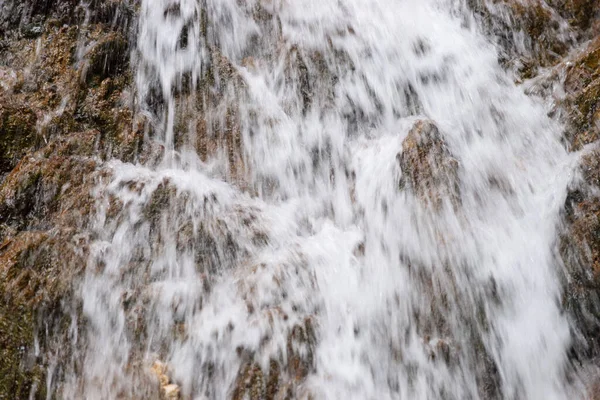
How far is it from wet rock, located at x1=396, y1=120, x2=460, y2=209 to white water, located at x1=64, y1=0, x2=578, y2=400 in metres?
0.11

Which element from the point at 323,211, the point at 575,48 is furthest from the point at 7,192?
the point at 575,48

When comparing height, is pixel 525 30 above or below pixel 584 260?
above

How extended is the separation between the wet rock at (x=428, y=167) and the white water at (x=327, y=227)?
4.5 inches

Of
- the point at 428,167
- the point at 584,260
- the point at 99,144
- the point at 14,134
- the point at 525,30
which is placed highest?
the point at 525,30

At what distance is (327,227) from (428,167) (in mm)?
1116

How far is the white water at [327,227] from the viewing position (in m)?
3.96

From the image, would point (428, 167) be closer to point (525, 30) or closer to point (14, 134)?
point (525, 30)

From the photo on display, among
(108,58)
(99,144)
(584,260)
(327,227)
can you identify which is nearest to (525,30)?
(584,260)

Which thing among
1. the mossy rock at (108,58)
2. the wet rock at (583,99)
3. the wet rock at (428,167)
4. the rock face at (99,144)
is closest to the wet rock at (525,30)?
the rock face at (99,144)

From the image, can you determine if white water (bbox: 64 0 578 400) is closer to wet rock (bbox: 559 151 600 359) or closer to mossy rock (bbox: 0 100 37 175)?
wet rock (bbox: 559 151 600 359)

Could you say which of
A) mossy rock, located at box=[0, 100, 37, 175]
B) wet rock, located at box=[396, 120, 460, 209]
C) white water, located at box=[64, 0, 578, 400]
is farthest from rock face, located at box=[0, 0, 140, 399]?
wet rock, located at box=[396, 120, 460, 209]

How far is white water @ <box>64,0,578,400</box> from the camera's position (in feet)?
13.0

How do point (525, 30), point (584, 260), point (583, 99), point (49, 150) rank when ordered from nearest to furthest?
point (584, 260), point (49, 150), point (583, 99), point (525, 30)

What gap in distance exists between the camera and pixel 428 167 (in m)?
4.64
